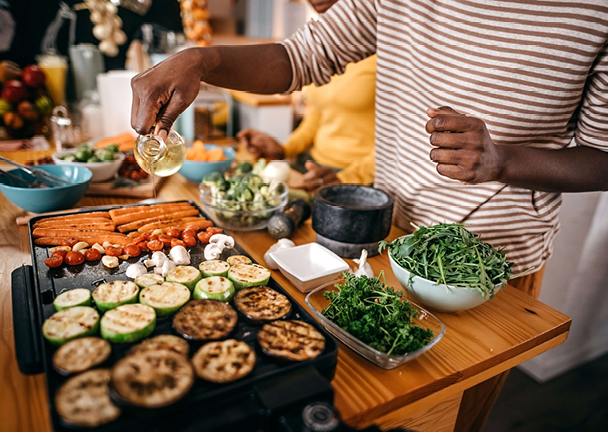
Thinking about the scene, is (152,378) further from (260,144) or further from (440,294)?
(260,144)

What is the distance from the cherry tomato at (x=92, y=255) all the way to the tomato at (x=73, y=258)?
21 mm

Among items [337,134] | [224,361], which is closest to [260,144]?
[337,134]

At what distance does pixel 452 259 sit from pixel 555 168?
458 mm

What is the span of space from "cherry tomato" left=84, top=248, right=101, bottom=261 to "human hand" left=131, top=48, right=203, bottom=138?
38cm

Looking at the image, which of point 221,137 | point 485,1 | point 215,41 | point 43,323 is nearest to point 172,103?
point 43,323

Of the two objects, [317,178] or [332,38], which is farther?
[317,178]

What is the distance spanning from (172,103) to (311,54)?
0.70 m

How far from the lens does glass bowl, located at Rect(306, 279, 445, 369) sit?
0.86 meters

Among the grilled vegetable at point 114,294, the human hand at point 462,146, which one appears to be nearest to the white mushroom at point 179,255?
the grilled vegetable at point 114,294

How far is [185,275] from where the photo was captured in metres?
1.05

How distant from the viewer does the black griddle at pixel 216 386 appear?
0.65 metres

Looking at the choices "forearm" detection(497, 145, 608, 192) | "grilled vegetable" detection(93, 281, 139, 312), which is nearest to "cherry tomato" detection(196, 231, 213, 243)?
"grilled vegetable" detection(93, 281, 139, 312)

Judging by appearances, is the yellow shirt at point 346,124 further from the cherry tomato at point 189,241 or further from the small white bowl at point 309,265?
the cherry tomato at point 189,241

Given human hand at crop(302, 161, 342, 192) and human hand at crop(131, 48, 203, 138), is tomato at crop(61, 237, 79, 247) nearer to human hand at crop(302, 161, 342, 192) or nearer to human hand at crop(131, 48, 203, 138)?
human hand at crop(131, 48, 203, 138)
